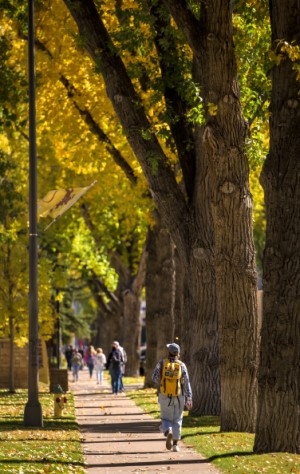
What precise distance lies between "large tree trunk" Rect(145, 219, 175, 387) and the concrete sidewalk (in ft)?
27.5

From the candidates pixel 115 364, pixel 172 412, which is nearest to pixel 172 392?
pixel 172 412

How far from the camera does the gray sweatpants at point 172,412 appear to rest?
18.3 m

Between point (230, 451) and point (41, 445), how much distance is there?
2.97 m

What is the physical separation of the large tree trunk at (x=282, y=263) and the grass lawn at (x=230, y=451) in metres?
0.55

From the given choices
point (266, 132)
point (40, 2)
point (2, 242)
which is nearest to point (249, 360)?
point (40, 2)

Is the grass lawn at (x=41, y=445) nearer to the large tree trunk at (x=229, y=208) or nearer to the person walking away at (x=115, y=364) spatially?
the large tree trunk at (x=229, y=208)

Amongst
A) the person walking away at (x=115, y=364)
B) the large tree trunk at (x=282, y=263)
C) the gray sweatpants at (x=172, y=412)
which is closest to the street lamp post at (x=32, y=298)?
the gray sweatpants at (x=172, y=412)

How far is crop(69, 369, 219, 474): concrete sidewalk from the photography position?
15.8 meters

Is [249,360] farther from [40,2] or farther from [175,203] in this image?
[40,2]

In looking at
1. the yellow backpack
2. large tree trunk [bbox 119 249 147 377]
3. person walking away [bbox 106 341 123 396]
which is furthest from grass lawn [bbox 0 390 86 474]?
large tree trunk [bbox 119 249 147 377]

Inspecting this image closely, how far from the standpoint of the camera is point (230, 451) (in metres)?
17.4

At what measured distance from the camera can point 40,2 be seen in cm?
2784

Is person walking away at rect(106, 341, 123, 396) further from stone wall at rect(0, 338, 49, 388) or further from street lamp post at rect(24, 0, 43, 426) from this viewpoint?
street lamp post at rect(24, 0, 43, 426)

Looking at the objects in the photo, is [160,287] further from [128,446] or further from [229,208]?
[128,446]
